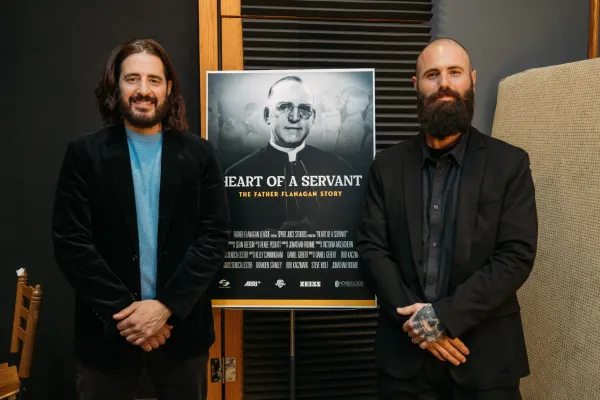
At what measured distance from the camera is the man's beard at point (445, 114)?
186 centimetres

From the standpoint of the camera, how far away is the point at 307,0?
9.00 ft

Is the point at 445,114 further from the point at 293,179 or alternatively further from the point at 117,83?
the point at 117,83

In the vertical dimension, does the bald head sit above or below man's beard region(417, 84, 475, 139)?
above

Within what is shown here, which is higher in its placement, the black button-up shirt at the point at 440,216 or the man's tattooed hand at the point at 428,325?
the black button-up shirt at the point at 440,216

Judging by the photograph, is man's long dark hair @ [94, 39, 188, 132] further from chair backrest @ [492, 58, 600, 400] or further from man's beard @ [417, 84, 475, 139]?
chair backrest @ [492, 58, 600, 400]

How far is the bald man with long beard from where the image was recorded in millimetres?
1724

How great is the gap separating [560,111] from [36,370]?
3065 mm

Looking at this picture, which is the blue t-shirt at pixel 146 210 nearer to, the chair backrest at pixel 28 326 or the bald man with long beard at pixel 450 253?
the chair backrest at pixel 28 326

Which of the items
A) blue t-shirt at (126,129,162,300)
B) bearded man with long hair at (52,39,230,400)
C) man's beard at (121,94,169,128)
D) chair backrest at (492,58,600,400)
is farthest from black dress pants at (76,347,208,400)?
chair backrest at (492,58,600,400)

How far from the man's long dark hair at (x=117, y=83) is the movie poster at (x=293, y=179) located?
0.28 metres

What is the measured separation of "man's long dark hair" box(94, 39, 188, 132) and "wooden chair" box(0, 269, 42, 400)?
0.90 meters

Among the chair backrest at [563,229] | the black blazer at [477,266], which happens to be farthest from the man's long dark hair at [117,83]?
the chair backrest at [563,229]

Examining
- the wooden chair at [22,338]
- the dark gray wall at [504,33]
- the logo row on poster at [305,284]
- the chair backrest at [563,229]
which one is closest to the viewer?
the chair backrest at [563,229]

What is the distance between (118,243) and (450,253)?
1.26 metres
